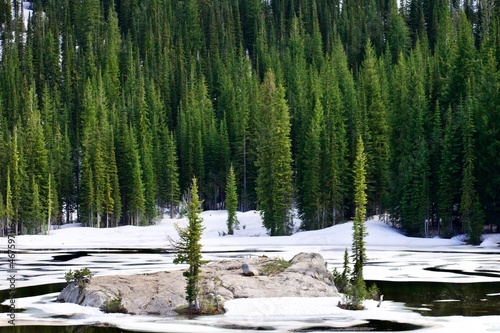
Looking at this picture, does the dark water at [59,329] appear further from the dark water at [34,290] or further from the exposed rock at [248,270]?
the exposed rock at [248,270]

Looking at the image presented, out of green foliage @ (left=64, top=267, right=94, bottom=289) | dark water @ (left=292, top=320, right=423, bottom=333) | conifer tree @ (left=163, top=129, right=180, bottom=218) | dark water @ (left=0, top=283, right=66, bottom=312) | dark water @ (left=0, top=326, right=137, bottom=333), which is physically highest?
conifer tree @ (left=163, top=129, right=180, bottom=218)

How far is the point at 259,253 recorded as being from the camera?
6281 cm

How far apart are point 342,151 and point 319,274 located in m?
46.9

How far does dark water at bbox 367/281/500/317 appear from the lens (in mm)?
34656

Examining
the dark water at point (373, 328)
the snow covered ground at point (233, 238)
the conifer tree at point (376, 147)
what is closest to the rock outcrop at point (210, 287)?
the dark water at point (373, 328)

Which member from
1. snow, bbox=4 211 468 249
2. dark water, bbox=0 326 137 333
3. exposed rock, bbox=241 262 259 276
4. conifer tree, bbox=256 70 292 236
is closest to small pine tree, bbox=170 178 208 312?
exposed rock, bbox=241 262 259 276

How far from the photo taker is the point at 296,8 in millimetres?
191875

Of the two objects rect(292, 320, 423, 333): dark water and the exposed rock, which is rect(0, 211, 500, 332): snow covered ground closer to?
rect(292, 320, 423, 333): dark water

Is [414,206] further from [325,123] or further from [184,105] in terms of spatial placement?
[184,105]

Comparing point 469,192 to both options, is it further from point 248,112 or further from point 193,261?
point 248,112

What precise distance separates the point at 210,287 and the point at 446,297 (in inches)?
440

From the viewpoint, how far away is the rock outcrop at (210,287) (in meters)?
36.9

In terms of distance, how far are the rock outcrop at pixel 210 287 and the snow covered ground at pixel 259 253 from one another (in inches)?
41.7

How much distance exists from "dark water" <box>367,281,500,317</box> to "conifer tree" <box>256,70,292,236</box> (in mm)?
40598
